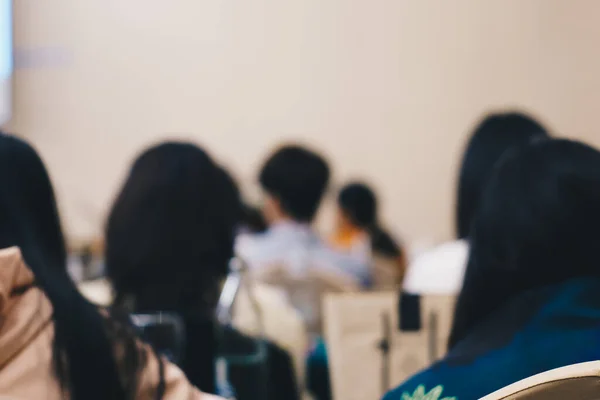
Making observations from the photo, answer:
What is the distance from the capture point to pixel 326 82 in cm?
523

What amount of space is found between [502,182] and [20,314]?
786 millimetres

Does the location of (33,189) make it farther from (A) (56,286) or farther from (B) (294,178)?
(B) (294,178)

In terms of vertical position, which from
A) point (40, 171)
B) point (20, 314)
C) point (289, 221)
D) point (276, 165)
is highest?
point (40, 171)

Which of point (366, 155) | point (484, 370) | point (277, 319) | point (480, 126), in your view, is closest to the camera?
point (484, 370)

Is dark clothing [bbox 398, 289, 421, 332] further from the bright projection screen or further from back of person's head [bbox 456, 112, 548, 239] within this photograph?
the bright projection screen

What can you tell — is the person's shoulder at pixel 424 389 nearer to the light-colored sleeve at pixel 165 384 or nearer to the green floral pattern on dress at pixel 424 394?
the green floral pattern on dress at pixel 424 394

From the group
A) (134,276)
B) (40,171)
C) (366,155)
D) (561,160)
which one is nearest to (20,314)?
(40,171)

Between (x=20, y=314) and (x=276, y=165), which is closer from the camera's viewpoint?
(x=20, y=314)

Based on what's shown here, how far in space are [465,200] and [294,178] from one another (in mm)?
719

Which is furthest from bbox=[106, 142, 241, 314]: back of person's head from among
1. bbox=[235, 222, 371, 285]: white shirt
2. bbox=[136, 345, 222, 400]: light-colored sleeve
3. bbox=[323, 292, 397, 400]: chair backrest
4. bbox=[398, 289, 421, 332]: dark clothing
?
bbox=[235, 222, 371, 285]: white shirt

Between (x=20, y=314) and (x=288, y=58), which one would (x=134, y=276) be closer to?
(x=20, y=314)

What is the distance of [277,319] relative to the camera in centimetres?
190

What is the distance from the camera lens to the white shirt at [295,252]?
2.43 metres

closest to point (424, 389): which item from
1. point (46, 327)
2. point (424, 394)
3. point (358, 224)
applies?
point (424, 394)
